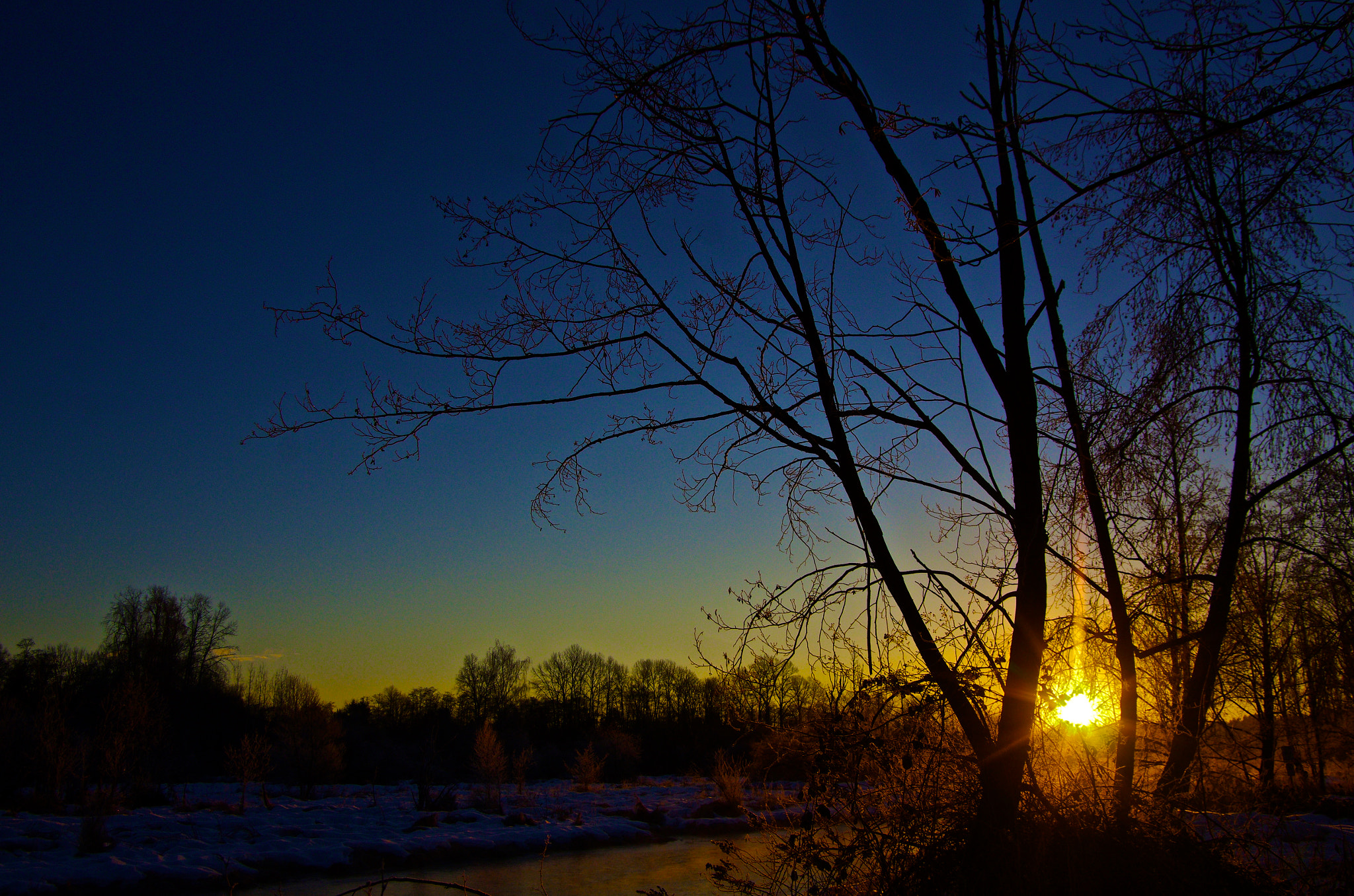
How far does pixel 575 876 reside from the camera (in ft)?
57.2

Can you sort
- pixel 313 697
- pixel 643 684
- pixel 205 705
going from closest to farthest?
pixel 313 697 < pixel 205 705 < pixel 643 684

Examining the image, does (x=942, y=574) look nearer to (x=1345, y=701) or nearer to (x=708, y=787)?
(x=1345, y=701)

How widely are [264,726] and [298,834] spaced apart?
992 inches

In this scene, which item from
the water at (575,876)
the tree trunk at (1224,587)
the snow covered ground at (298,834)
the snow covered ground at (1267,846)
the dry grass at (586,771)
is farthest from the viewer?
the dry grass at (586,771)

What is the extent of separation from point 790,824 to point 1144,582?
2576 mm

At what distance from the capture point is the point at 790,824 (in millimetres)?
3475

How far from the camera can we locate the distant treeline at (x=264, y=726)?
Answer: 25469 mm

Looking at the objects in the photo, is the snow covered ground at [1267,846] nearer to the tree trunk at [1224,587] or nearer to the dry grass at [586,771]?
the tree trunk at [1224,587]

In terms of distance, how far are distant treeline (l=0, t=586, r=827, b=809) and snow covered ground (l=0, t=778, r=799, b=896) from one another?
1755 millimetres

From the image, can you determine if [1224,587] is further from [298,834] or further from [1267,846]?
[298,834]

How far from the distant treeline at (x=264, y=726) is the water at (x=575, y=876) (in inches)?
Result: 121

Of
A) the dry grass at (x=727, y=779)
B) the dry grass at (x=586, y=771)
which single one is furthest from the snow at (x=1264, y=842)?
the dry grass at (x=586, y=771)

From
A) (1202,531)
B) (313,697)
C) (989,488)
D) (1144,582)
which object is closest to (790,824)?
(989,488)

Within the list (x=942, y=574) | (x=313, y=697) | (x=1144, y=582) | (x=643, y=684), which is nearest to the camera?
(x=942, y=574)
